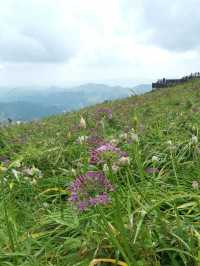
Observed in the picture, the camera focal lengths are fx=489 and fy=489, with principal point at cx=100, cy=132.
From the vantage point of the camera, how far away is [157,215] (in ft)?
11.5

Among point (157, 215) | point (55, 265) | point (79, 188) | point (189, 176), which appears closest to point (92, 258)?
point (55, 265)

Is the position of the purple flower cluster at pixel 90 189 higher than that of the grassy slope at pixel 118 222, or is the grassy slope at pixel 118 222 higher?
the purple flower cluster at pixel 90 189

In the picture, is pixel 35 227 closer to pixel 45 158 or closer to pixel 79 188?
pixel 79 188

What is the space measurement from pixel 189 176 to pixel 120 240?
2034 millimetres

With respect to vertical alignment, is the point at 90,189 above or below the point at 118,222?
above

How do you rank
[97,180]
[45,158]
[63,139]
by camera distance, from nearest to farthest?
[97,180], [45,158], [63,139]

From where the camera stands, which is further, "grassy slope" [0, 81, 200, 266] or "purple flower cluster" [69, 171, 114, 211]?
"grassy slope" [0, 81, 200, 266]

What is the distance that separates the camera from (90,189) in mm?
2742

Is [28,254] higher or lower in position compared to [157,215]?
lower

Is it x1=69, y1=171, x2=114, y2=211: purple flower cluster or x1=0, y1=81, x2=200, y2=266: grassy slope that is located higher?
x1=69, y1=171, x2=114, y2=211: purple flower cluster

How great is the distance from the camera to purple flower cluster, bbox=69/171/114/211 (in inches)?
107

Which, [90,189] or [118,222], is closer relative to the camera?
[90,189]

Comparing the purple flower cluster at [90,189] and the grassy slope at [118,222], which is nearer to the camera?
the purple flower cluster at [90,189]

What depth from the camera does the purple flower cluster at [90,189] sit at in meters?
2.72
